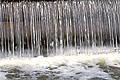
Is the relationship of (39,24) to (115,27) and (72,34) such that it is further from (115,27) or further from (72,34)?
(115,27)

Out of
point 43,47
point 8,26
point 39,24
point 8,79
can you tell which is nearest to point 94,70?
point 8,79

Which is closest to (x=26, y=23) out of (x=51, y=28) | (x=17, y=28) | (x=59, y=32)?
(x=17, y=28)

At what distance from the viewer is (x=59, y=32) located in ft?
31.6

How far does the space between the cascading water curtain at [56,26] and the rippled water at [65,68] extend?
1.79ft

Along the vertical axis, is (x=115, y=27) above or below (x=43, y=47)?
above

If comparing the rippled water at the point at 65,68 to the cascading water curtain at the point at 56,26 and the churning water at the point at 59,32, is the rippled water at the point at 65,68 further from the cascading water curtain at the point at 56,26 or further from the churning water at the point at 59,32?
the cascading water curtain at the point at 56,26

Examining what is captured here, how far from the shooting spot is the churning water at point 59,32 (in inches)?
354

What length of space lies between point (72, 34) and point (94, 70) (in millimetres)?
3467

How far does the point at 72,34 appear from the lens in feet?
32.0

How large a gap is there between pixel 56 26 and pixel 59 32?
0.32m

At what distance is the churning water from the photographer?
9.00m

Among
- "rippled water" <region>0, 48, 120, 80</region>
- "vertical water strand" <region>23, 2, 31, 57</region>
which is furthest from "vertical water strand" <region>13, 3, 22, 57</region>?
"rippled water" <region>0, 48, 120, 80</region>

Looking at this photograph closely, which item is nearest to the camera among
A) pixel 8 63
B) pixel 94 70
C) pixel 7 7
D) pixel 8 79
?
pixel 8 79

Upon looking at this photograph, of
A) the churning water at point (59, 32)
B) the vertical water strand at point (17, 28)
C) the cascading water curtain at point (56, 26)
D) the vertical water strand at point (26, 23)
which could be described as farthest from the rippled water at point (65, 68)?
the vertical water strand at point (26, 23)
